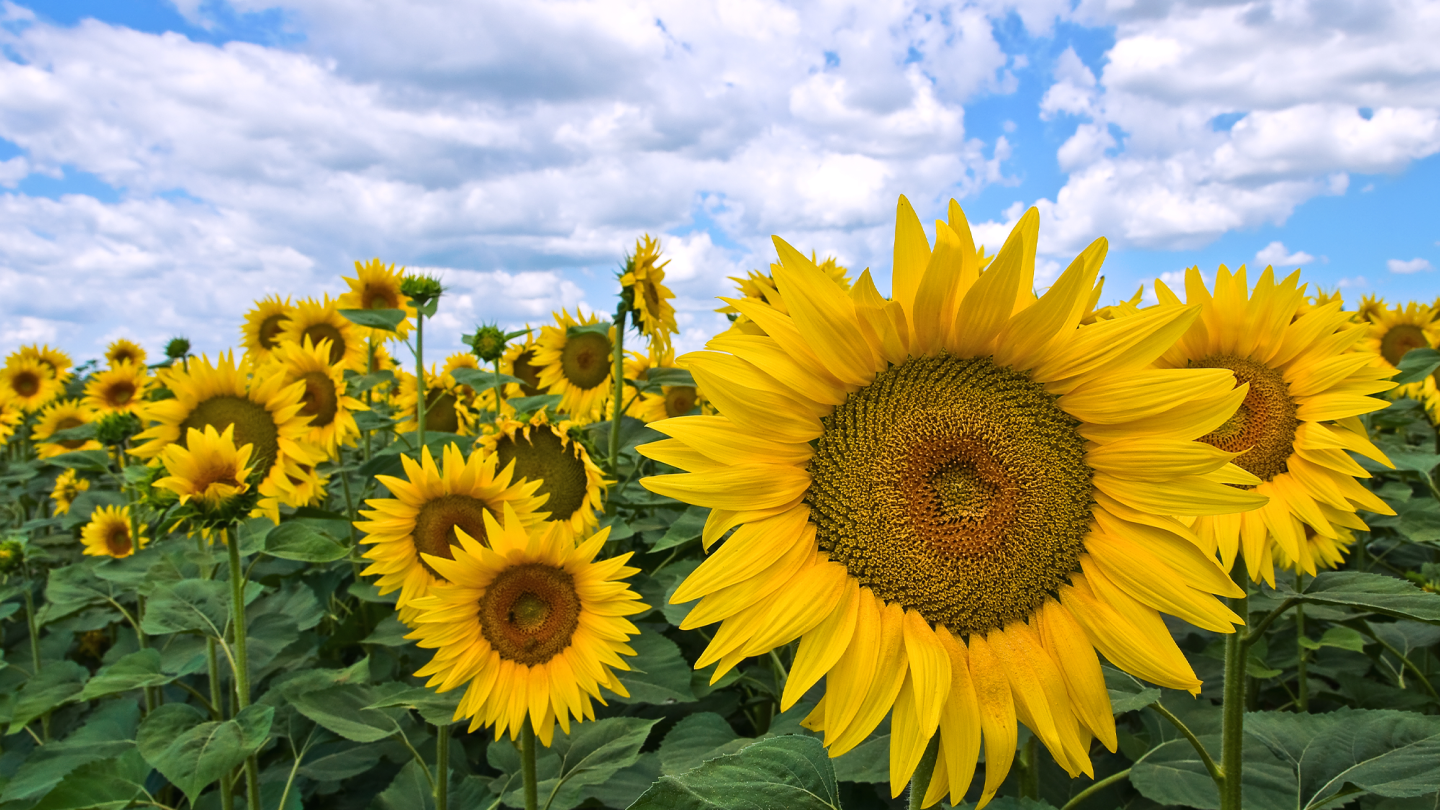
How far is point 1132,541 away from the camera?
1403 mm

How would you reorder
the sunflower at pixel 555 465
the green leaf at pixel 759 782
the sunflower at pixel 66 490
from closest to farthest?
the green leaf at pixel 759 782, the sunflower at pixel 555 465, the sunflower at pixel 66 490

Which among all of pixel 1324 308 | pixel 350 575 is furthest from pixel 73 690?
pixel 1324 308

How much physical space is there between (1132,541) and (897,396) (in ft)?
1.52

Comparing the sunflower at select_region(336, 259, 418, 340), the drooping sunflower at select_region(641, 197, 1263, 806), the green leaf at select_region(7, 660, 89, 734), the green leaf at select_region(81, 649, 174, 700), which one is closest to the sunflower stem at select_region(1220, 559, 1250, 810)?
the drooping sunflower at select_region(641, 197, 1263, 806)

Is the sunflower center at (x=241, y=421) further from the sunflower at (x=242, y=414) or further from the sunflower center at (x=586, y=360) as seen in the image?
the sunflower center at (x=586, y=360)

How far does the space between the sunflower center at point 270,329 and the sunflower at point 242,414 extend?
3178mm

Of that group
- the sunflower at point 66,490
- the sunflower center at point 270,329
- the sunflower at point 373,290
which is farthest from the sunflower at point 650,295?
the sunflower at point 66,490

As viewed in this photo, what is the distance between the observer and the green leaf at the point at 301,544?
2.59 metres

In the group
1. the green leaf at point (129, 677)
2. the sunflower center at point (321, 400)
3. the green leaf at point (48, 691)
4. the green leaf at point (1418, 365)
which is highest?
the green leaf at point (1418, 365)

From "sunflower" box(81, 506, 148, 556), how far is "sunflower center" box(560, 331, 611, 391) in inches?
125

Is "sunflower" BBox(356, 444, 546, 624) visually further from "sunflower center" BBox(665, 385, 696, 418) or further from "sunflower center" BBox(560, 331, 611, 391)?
"sunflower center" BBox(665, 385, 696, 418)

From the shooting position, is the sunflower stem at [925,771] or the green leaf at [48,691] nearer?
the sunflower stem at [925,771]

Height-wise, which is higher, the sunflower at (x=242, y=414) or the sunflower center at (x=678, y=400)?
the sunflower center at (x=678, y=400)

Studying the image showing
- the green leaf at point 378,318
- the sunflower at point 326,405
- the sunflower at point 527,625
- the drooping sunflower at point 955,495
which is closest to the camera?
the drooping sunflower at point 955,495
